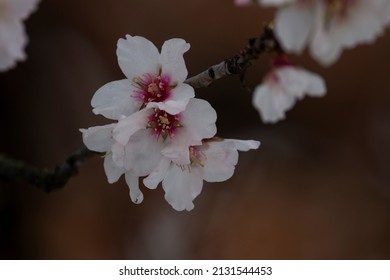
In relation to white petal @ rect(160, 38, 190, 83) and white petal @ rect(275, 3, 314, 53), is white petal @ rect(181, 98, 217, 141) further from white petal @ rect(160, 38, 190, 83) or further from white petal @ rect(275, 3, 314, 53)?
white petal @ rect(275, 3, 314, 53)

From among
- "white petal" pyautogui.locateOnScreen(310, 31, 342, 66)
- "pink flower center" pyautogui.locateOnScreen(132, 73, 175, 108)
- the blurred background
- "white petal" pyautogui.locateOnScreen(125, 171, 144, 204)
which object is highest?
the blurred background

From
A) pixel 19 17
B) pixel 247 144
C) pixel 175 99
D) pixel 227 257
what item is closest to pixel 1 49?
pixel 19 17

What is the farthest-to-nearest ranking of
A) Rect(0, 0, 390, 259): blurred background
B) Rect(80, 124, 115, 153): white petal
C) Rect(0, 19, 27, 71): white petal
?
Rect(0, 0, 390, 259): blurred background < Rect(80, 124, 115, 153): white petal < Rect(0, 19, 27, 71): white petal

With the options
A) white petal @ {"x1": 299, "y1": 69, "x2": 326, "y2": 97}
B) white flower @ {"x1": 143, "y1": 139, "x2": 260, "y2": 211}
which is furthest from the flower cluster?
white petal @ {"x1": 299, "y1": 69, "x2": 326, "y2": 97}

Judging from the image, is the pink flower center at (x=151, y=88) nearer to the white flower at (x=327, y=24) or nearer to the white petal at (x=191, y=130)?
the white petal at (x=191, y=130)

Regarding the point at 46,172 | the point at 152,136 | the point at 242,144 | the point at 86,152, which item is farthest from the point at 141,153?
the point at 46,172

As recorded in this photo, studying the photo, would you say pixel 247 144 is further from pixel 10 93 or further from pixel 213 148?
pixel 10 93

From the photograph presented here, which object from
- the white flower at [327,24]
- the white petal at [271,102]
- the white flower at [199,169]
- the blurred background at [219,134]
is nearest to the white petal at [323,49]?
the white flower at [327,24]

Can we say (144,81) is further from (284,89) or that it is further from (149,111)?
(284,89)
